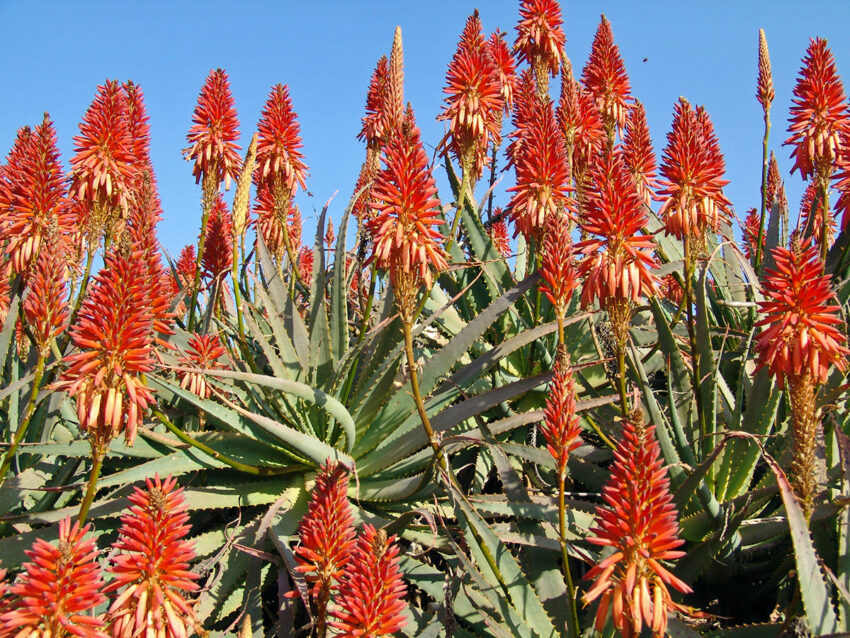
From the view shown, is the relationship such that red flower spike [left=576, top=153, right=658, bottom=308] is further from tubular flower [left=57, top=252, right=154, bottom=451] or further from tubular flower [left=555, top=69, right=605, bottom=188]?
tubular flower [left=57, top=252, right=154, bottom=451]

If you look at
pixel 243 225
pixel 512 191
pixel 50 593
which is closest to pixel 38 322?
pixel 243 225

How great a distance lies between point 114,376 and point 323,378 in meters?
1.35

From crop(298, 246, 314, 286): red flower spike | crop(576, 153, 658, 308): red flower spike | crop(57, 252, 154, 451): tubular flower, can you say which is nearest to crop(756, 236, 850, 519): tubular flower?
crop(576, 153, 658, 308): red flower spike

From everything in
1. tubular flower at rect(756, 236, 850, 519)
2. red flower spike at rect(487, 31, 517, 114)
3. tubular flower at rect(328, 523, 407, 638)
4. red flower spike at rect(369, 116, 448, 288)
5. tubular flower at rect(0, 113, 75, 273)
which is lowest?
tubular flower at rect(328, 523, 407, 638)

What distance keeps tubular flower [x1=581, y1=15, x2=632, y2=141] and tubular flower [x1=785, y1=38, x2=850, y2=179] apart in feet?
3.16

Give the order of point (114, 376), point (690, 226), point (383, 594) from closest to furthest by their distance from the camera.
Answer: point (383, 594) < point (114, 376) < point (690, 226)

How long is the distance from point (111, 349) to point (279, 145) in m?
1.95

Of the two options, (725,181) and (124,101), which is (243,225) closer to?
(124,101)

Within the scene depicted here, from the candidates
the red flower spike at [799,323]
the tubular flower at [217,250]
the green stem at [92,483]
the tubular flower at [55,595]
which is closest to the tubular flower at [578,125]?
the red flower spike at [799,323]

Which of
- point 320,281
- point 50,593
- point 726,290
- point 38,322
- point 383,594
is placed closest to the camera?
point 50,593

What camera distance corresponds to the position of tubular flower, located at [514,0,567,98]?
3861 millimetres

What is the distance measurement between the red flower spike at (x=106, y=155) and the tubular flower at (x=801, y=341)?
2824mm

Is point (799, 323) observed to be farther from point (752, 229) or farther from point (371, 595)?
point (752, 229)

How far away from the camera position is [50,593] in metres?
1.36
